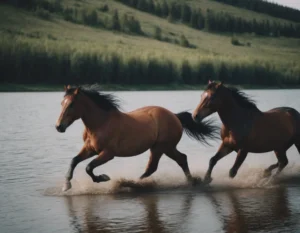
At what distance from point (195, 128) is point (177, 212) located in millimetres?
4135

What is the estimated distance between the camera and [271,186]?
12.9m

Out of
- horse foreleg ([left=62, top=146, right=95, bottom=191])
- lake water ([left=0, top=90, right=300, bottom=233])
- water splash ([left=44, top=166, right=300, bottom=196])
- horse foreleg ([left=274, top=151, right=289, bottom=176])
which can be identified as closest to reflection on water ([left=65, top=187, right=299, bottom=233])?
lake water ([left=0, top=90, right=300, bottom=233])

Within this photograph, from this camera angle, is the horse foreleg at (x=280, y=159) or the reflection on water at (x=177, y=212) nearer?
the reflection on water at (x=177, y=212)

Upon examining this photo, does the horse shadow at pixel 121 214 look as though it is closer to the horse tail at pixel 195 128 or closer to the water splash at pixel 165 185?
the water splash at pixel 165 185

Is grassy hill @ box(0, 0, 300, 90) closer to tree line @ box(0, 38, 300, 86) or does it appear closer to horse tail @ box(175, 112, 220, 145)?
tree line @ box(0, 38, 300, 86)

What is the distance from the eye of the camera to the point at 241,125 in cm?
1300

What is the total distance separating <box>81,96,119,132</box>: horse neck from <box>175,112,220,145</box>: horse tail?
236cm

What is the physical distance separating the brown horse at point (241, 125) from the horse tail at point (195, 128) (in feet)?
3.71

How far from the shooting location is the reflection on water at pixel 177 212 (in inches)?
361

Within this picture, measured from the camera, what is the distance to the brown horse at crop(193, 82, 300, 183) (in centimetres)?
1275

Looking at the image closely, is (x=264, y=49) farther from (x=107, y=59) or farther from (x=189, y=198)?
(x=189, y=198)

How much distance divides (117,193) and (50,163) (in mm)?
5978

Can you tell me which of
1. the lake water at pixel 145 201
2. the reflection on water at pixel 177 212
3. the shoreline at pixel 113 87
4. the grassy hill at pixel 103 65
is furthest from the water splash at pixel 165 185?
the grassy hill at pixel 103 65

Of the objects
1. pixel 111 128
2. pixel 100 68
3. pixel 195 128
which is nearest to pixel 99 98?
pixel 111 128
